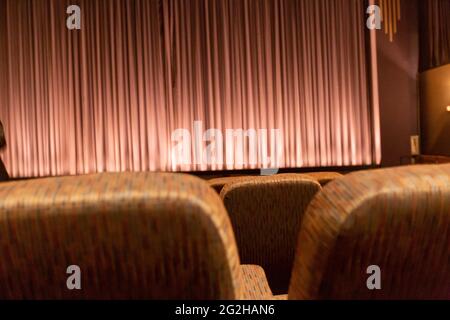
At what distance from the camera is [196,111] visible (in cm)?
498

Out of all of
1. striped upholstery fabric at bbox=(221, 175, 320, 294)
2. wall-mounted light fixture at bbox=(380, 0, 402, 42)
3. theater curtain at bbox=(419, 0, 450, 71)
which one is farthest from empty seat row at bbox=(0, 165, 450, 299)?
wall-mounted light fixture at bbox=(380, 0, 402, 42)

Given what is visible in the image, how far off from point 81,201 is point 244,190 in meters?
0.76

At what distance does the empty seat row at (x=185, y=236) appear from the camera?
355 millimetres

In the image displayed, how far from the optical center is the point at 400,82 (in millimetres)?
4891

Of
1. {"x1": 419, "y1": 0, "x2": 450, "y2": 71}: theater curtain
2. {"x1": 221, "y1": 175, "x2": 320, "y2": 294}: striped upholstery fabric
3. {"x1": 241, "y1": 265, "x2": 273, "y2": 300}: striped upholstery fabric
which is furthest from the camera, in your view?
{"x1": 419, "y1": 0, "x2": 450, "y2": 71}: theater curtain

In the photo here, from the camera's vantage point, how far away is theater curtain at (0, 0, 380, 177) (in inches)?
188

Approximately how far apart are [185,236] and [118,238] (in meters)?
0.06

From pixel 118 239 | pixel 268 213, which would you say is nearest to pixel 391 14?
pixel 268 213

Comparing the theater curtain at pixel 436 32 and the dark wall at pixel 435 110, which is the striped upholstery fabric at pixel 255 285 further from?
the theater curtain at pixel 436 32

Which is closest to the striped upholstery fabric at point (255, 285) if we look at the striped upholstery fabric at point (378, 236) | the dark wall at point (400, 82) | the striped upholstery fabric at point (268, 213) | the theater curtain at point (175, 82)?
the striped upholstery fabric at point (268, 213)

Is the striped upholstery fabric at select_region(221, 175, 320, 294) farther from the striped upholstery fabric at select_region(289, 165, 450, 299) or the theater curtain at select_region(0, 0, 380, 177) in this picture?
the theater curtain at select_region(0, 0, 380, 177)

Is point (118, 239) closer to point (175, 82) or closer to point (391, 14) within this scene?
point (175, 82)

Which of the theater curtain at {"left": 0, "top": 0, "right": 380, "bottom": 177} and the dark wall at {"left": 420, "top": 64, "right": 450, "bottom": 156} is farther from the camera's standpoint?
the theater curtain at {"left": 0, "top": 0, "right": 380, "bottom": 177}
